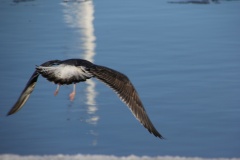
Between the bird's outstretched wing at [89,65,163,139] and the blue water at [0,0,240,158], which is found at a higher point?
the bird's outstretched wing at [89,65,163,139]

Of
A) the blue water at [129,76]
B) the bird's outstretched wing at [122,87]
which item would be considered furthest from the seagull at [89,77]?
the blue water at [129,76]

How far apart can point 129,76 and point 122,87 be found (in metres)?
3.96

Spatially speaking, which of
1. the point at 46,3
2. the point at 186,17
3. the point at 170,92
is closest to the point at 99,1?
the point at 46,3

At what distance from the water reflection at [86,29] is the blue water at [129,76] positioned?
19 millimetres

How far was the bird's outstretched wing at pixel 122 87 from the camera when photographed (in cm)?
→ 620

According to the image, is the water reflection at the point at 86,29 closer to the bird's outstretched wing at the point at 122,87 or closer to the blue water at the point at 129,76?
the blue water at the point at 129,76

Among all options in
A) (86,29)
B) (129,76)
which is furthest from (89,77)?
(86,29)

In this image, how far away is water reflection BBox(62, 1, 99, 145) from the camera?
8.99 m

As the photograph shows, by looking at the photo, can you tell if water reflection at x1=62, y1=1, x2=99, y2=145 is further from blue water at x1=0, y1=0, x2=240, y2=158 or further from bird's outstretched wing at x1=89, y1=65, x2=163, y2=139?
bird's outstretched wing at x1=89, y1=65, x2=163, y2=139

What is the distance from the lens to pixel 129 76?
10.2 meters

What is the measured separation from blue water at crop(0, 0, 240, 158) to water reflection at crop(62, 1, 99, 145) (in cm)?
2

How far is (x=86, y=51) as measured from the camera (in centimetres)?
1184

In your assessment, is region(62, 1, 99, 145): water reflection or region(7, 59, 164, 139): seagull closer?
region(7, 59, 164, 139): seagull

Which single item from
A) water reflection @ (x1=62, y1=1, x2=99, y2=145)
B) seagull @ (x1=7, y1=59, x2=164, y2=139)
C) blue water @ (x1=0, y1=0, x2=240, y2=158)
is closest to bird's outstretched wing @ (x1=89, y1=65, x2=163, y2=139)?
seagull @ (x1=7, y1=59, x2=164, y2=139)
